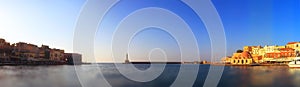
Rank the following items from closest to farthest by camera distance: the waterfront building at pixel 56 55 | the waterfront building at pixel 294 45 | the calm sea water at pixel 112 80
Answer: the calm sea water at pixel 112 80, the waterfront building at pixel 294 45, the waterfront building at pixel 56 55

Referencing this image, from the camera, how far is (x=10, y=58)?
2042 inches

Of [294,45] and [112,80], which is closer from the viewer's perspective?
[112,80]

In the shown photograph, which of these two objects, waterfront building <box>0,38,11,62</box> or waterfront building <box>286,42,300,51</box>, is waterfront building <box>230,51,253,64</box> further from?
waterfront building <box>0,38,11,62</box>

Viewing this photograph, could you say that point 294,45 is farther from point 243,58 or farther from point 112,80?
point 112,80

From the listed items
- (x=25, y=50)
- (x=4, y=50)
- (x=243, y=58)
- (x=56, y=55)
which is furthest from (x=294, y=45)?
(x=4, y=50)

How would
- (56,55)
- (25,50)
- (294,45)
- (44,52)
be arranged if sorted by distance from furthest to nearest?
1. (56,55)
2. (44,52)
3. (294,45)
4. (25,50)

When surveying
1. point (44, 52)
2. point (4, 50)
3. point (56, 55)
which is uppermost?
point (4, 50)

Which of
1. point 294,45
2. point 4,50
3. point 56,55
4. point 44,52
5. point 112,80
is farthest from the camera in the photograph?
point 56,55

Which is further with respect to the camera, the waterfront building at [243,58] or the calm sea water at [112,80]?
the waterfront building at [243,58]

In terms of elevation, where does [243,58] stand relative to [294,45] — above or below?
below

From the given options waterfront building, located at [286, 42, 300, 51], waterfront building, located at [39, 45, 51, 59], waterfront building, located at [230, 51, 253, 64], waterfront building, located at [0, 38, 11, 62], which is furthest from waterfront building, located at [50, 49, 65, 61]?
waterfront building, located at [286, 42, 300, 51]

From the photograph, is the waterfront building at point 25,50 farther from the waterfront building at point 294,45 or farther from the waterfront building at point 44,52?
the waterfront building at point 294,45

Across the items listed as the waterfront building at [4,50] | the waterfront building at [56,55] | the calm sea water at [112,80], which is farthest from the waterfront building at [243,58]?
the waterfront building at [4,50]

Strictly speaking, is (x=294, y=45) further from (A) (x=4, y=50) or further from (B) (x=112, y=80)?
(A) (x=4, y=50)
